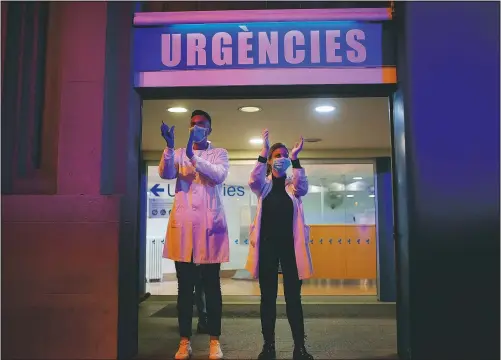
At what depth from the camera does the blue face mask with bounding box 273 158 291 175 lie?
3.32 m

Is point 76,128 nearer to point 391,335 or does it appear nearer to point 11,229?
point 11,229

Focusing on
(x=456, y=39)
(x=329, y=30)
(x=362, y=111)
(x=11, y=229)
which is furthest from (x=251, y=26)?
(x=11, y=229)

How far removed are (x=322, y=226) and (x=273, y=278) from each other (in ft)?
16.6

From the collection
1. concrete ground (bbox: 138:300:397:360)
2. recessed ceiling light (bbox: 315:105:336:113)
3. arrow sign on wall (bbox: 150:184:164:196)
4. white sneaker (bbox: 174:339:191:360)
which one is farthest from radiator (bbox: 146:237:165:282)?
white sneaker (bbox: 174:339:191:360)

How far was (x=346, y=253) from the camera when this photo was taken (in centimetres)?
794

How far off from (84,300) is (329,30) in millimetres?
2686

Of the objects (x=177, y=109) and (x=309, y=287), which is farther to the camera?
(x=309, y=287)

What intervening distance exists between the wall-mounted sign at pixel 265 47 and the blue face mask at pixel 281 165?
0.76 metres

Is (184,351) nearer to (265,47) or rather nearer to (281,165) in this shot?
(281,165)

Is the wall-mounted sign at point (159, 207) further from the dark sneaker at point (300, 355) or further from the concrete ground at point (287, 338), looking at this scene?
the dark sneaker at point (300, 355)

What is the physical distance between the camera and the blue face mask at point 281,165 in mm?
3322

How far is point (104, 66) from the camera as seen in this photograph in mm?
3385

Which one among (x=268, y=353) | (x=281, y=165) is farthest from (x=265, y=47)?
(x=268, y=353)

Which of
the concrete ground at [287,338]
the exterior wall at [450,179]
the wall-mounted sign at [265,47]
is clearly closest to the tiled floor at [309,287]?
the concrete ground at [287,338]
